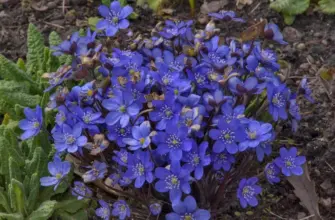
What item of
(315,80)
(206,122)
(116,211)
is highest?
(206,122)

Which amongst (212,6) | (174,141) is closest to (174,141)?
(174,141)

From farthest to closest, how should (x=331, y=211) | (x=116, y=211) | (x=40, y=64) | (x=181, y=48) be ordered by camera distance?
(x=40, y=64) < (x=331, y=211) < (x=181, y=48) < (x=116, y=211)

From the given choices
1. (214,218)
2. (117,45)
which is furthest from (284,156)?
(117,45)

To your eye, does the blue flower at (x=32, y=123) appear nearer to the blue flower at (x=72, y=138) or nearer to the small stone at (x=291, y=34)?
the blue flower at (x=72, y=138)

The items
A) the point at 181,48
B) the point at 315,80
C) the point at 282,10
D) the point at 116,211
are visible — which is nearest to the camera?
the point at 116,211

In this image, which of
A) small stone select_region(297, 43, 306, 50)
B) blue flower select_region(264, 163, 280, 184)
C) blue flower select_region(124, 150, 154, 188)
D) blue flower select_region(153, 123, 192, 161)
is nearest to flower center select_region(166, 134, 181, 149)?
blue flower select_region(153, 123, 192, 161)

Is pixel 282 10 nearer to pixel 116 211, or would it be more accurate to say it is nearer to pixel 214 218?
pixel 214 218

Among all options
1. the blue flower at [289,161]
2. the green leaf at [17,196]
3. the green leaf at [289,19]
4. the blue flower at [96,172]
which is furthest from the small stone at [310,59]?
the green leaf at [17,196]

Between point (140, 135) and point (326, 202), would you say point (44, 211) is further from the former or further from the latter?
point (326, 202)
